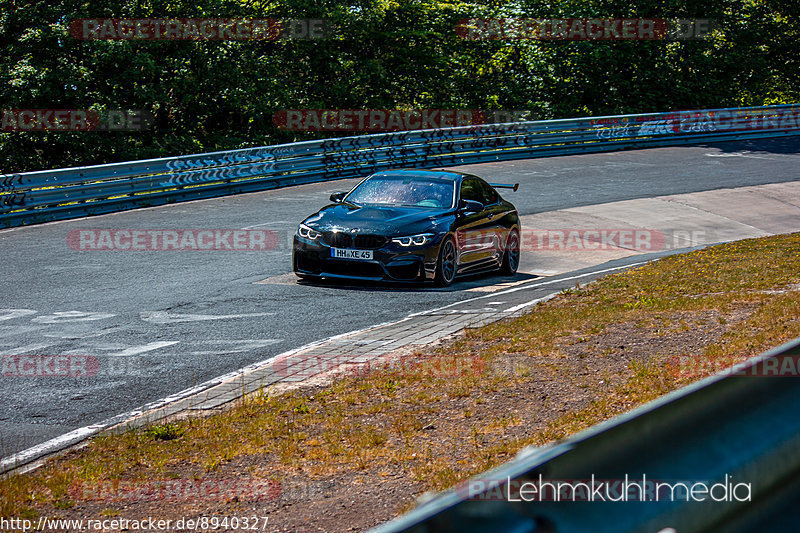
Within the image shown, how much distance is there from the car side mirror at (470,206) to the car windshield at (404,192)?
194mm

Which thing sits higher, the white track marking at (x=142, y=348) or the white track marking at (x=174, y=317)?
the white track marking at (x=142, y=348)

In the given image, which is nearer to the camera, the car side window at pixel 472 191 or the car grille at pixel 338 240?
the car grille at pixel 338 240

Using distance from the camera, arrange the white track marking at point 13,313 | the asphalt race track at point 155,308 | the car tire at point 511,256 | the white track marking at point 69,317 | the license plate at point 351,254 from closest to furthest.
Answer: the asphalt race track at point 155,308, the white track marking at point 69,317, the white track marking at point 13,313, the license plate at point 351,254, the car tire at point 511,256

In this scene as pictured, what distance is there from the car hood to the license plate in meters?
0.28

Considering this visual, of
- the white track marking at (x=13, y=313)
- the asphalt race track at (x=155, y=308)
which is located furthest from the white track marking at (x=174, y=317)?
the white track marking at (x=13, y=313)

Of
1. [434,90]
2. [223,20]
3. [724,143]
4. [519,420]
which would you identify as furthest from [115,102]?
[519,420]

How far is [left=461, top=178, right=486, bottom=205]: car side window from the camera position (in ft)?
45.3

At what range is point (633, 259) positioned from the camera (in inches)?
627

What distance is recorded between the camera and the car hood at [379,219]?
1223 centimetres

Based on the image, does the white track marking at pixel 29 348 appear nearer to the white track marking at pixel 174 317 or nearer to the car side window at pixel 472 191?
the white track marking at pixel 174 317

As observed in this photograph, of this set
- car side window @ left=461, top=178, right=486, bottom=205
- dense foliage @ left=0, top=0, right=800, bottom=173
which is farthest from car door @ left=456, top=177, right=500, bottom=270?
dense foliage @ left=0, top=0, right=800, bottom=173

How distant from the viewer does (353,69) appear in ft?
111

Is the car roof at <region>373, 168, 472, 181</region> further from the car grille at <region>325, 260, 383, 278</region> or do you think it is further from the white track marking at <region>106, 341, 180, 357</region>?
the white track marking at <region>106, 341, 180, 357</region>

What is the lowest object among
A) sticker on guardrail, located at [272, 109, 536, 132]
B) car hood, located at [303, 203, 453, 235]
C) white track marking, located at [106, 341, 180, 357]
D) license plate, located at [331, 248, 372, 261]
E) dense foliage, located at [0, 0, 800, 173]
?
white track marking, located at [106, 341, 180, 357]
